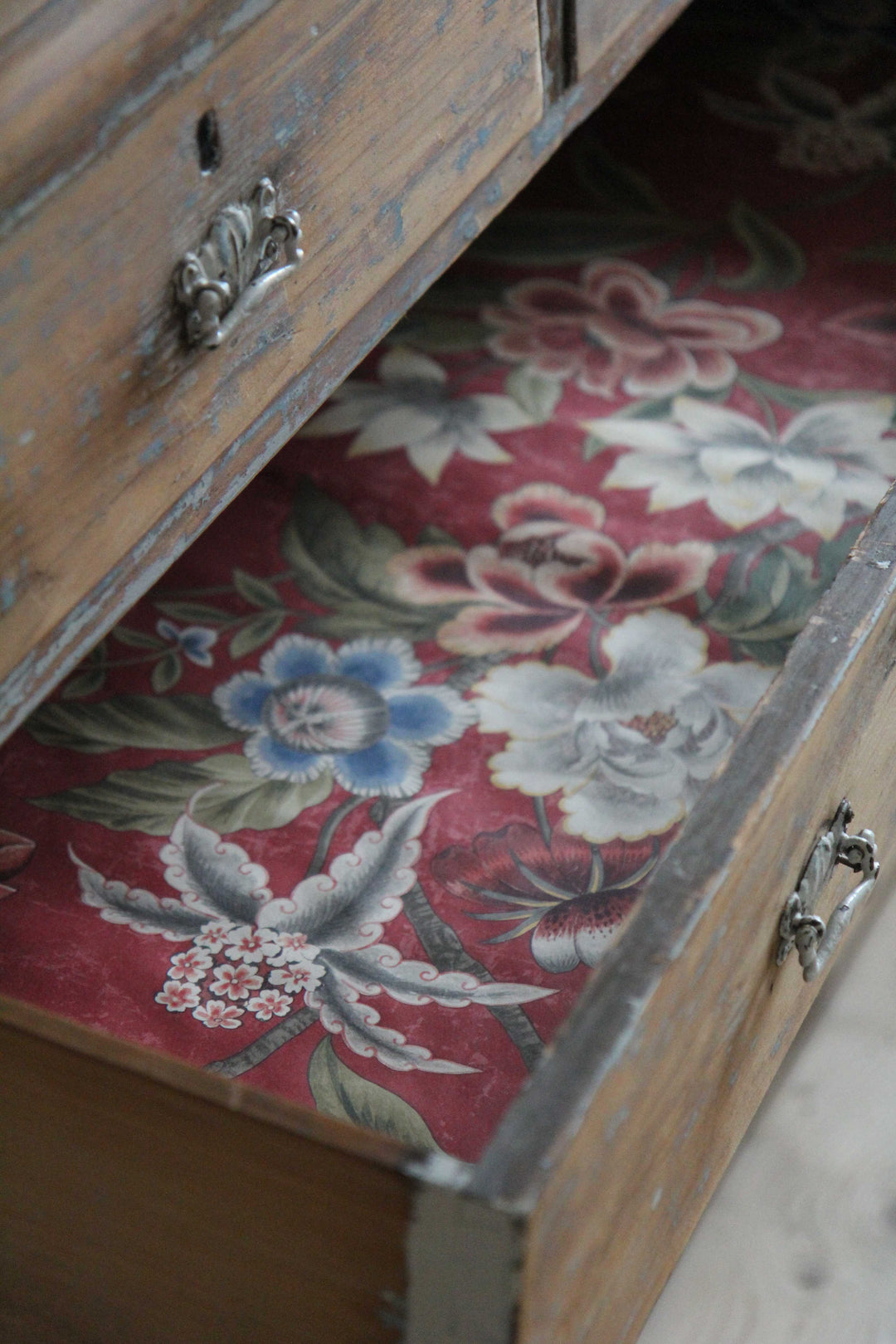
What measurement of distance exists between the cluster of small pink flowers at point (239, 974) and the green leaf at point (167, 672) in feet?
0.42

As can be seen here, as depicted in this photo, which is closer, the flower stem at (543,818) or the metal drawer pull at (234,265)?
the metal drawer pull at (234,265)

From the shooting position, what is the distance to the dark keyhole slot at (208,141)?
408 millimetres

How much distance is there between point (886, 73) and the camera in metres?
1.05

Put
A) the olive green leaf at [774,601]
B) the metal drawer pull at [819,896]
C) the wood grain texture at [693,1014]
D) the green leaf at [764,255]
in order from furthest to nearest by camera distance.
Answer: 1. the green leaf at [764,255]
2. the olive green leaf at [774,601]
3. the metal drawer pull at [819,896]
4. the wood grain texture at [693,1014]

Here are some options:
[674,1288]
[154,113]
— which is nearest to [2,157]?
[154,113]

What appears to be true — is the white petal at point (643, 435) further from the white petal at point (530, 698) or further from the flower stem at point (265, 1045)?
the flower stem at point (265, 1045)

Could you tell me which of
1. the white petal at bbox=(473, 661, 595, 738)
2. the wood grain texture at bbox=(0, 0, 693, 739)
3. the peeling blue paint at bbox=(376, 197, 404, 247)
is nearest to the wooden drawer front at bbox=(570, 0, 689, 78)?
the wood grain texture at bbox=(0, 0, 693, 739)

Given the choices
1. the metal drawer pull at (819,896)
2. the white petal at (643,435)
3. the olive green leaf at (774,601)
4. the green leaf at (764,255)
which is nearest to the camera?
the metal drawer pull at (819,896)

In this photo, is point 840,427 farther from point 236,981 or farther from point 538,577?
point 236,981

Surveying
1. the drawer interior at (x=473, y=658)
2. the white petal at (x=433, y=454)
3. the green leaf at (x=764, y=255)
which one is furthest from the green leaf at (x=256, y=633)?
the green leaf at (x=764, y=255)

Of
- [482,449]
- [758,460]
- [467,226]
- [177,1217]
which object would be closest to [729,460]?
[758,460]

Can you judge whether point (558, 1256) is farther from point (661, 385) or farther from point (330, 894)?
point (661, 385)

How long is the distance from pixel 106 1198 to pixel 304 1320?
0.06 m

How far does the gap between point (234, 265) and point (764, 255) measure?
539 millimetres
